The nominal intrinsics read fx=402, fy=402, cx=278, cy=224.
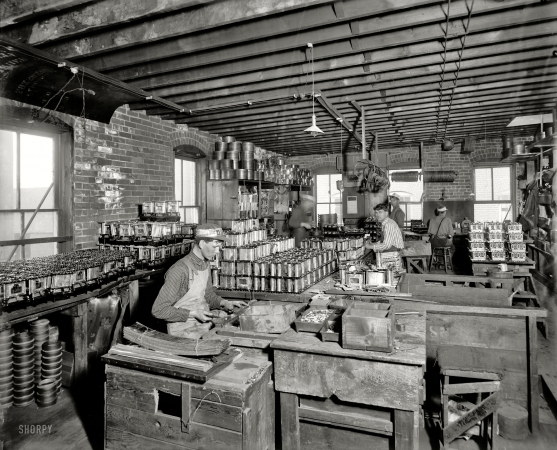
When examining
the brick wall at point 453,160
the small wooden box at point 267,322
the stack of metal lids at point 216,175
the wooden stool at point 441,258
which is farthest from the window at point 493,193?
the small wooden box at point 267,322

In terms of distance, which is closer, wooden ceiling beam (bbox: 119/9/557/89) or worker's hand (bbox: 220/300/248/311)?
worker's hand (bbox: 220/300/248/311)

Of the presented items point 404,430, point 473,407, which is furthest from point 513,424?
point 404,430

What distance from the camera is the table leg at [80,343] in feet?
15.2

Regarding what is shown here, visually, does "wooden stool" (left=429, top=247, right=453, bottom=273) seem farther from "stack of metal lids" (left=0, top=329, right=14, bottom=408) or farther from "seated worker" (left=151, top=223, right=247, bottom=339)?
"stack of metal lids" (left=0, top=329, right=14, bottom=408)

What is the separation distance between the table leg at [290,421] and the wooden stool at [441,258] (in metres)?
8.50

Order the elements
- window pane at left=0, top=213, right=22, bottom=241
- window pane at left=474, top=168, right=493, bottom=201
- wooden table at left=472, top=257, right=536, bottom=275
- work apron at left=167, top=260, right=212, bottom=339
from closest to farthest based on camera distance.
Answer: work apron at left=167, top=260, right=212, bottom=339, window pane at left=0, top=213, right=22, bottom=241, wooden table at left=472, top=257, right=536, bottom=275, window pane at left=474, top=168, right=493, bottom=201

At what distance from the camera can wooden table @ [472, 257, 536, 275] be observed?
7.59 meters

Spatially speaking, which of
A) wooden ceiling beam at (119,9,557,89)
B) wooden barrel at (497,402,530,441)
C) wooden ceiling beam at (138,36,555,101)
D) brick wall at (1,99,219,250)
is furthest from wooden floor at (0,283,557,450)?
wooden ceiling beam at (138,36,555,101)

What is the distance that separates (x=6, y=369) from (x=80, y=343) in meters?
0.74

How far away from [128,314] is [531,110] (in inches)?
346

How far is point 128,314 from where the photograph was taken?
5441mm

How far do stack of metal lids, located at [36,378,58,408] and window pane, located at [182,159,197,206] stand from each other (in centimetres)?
502

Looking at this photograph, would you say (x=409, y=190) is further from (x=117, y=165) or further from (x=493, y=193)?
(x=117, y=165)

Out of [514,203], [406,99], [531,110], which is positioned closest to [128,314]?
[406,99]
